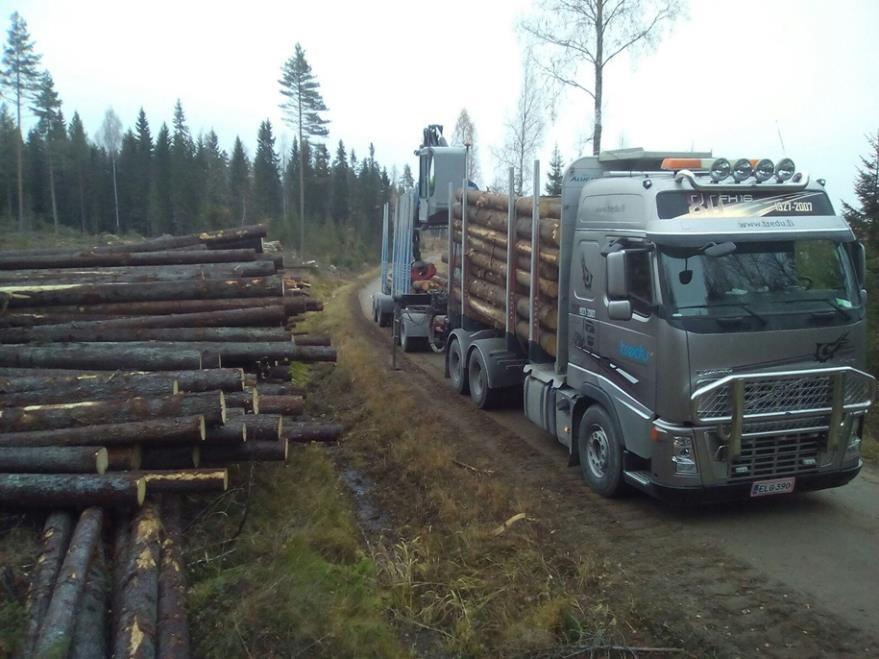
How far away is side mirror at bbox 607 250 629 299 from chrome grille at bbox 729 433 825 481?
5.51ft

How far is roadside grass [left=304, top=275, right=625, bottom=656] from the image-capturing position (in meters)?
4.98

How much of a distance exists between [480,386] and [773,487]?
215 inches

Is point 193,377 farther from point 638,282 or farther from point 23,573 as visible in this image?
point 638,282

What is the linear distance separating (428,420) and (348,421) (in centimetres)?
123

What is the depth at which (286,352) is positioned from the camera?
7.82 metres

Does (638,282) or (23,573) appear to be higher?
(638,282)

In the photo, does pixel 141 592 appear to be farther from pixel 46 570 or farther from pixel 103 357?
pixel 103 357

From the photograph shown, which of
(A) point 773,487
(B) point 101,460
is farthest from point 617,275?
(B) point 101,460

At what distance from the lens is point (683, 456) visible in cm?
639

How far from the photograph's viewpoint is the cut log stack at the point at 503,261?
8.97 meters

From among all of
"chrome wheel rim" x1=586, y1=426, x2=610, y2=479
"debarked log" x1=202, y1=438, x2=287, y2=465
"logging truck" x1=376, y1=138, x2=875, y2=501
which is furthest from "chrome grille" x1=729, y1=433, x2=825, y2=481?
"debarked log" x1=202, y1=438, x2=287, y2=465

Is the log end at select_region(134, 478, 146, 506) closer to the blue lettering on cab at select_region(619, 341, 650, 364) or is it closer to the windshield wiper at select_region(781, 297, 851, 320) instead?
the blue lettering on cab at select_region(619, 341, 650, 364)

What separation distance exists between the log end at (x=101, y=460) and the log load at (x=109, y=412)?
0.41 m

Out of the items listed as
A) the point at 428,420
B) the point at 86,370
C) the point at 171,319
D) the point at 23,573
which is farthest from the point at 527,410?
the point at 23,573
